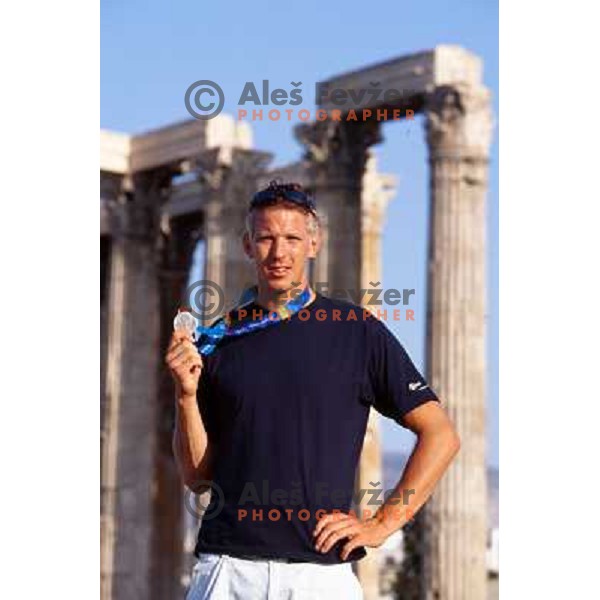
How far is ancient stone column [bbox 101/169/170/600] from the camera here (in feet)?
97.9

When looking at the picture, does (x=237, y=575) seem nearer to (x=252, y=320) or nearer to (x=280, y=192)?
(x=252, y=320)

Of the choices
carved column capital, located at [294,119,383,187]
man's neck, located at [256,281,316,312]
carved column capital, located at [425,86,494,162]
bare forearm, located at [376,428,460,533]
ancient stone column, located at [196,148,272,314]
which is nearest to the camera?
bare forearm, located at [376,428,460,533]

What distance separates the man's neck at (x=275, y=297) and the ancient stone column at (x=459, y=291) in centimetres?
1700

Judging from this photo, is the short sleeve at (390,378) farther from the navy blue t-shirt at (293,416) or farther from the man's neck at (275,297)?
the man's neck at (275,297)

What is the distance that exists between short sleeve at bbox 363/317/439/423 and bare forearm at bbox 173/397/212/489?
1.51 feet

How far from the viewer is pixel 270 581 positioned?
14.4 ft

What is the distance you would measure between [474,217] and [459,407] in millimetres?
2627

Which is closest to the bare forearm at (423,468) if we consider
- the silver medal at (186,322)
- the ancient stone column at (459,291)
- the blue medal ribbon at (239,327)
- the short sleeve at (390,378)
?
the short sleeve at (390,378)

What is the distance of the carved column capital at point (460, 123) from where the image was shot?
22328mm

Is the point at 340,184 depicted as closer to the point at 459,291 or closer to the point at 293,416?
the point at 459,291

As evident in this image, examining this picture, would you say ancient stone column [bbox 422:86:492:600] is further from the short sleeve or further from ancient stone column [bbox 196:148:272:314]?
the short sleeve

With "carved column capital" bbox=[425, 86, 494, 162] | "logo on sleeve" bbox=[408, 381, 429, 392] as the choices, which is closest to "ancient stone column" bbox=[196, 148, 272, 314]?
"carved column capital" bbox=[425, 86, 494, 162]
